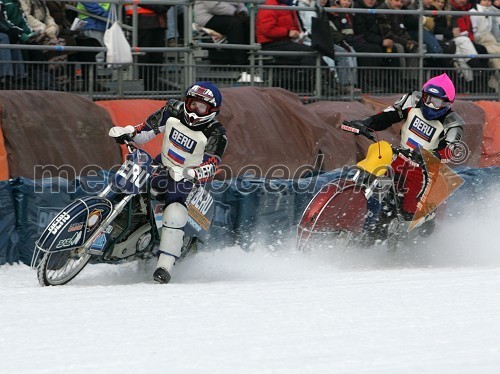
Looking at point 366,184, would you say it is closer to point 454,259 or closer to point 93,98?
point 454,259

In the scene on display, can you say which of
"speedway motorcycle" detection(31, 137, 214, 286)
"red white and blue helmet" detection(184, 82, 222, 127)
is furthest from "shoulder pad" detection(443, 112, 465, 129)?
"speedway motorcycle" detection(31, 137, 214, 286)

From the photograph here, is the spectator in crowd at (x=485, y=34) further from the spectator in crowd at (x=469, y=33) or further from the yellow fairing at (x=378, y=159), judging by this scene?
the yellow fairing at (x=378, y=159)

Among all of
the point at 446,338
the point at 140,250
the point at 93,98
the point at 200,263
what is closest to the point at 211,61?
the point at 93,98

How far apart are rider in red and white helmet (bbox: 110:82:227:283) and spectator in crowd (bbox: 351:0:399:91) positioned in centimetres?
454

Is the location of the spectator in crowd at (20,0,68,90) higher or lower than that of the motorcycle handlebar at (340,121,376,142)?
higher

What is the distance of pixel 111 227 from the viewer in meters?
7.93

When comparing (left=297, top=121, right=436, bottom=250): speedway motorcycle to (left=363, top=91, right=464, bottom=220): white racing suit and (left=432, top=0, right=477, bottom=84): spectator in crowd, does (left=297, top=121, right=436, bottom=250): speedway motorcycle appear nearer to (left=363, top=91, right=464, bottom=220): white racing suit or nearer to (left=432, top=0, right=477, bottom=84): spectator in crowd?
(left=363, top=91, right=464, bottom=220): white racing suit

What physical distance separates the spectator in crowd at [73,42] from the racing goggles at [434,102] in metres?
3.36

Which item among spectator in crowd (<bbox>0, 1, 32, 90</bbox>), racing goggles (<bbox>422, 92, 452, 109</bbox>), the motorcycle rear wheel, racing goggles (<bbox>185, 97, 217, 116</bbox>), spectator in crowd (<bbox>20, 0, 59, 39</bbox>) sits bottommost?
the motorcycle rear wheel

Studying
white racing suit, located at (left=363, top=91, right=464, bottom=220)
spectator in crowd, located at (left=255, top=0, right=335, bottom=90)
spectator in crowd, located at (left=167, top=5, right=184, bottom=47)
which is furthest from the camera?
spectator in crowd, located at (left=255, top=0, right=335, bottom=90)

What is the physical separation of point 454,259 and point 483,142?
2.58 meters

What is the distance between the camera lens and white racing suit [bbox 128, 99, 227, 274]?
8188mm

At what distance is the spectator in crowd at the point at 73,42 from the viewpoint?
1047cm

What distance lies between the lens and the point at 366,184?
9.35 m
